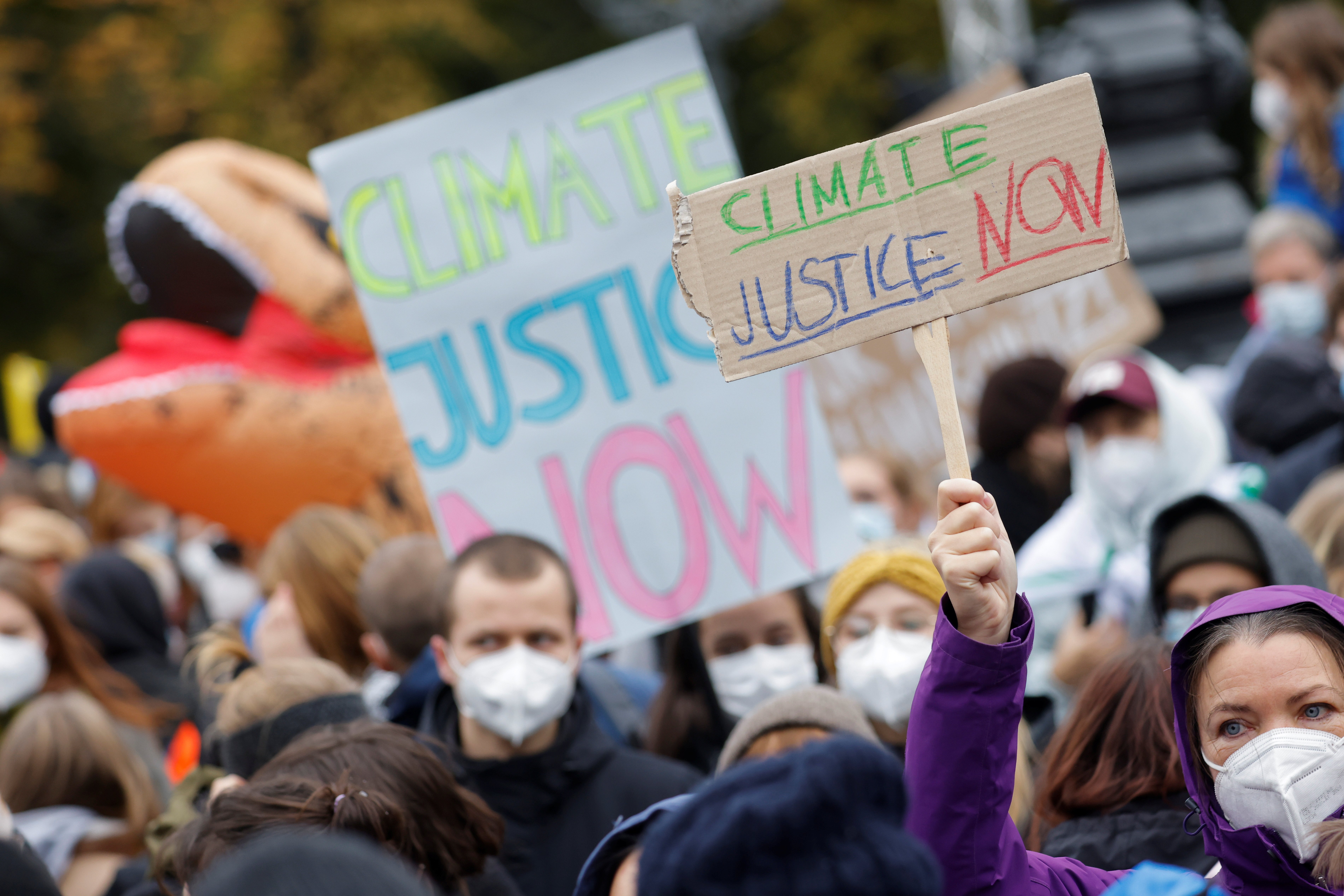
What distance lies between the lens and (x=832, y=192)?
2.22 metres

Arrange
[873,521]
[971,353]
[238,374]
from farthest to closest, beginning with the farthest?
[238,374] → [971,353] → [873,521]

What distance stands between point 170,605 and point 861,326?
5021mm

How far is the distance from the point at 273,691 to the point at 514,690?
0.53 meters

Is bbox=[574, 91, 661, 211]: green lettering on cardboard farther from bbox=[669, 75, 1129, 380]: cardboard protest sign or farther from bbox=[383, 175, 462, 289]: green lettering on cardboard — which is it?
bbox=[669, 75, 1129, 380]: cardboard protest sign

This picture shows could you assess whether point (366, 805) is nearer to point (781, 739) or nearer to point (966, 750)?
point (781, 739)

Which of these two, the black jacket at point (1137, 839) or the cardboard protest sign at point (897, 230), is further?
the black jacket at point (1137, 839)

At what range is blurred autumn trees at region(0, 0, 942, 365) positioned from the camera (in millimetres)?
16016

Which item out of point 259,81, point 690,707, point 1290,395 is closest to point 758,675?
point 690,707

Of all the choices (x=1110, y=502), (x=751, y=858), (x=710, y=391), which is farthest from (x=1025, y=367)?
(x=751, y=858)

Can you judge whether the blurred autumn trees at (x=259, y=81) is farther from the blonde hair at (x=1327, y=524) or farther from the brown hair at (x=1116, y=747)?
the brown hair at (x=1116, y=747)

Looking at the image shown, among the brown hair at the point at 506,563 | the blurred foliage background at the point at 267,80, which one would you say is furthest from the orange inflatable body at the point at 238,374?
the blurred foliage background at the point at 267,80

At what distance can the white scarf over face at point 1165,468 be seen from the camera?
3.99m

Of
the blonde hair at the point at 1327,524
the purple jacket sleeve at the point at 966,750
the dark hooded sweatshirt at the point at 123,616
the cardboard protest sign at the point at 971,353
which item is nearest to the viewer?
the purple jacket sleeve at the point at 966,750

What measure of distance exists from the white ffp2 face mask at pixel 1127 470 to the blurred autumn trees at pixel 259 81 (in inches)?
441
